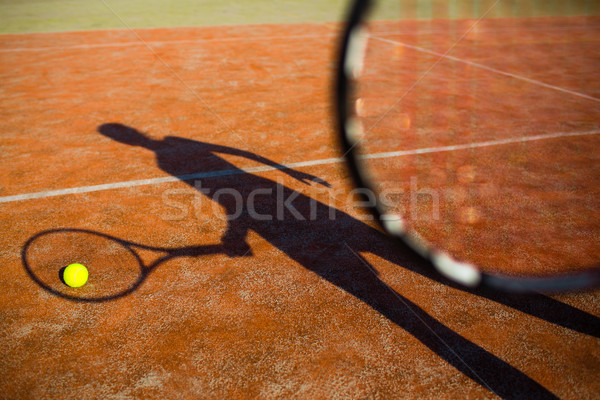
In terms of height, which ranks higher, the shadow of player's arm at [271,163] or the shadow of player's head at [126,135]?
the shadow of player's head at [126,135]

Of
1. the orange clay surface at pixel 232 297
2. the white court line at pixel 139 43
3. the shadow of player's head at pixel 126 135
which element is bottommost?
the orange clay surface at pixel 232 297

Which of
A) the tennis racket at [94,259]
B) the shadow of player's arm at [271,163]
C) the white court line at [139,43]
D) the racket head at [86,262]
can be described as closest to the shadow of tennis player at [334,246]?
the shadow of player's arm at [271,163]

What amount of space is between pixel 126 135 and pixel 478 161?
5.45 metres

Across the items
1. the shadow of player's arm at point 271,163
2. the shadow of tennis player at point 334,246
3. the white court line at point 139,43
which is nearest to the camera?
the shadow of tennis player at point 334,246

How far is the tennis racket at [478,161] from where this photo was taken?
1896 mm

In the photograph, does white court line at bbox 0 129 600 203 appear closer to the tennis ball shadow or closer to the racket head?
the racket head

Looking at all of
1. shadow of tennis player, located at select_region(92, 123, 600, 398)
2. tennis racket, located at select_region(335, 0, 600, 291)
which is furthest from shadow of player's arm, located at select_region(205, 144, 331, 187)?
tennis racket, located at select_region(335, 0, 600, 291)

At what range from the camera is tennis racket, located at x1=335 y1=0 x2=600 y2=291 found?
6.22 ft

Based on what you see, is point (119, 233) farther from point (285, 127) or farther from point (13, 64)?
point (13, 64)

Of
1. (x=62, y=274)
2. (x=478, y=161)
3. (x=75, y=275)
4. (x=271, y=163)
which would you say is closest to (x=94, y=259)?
(x=62, y=274)

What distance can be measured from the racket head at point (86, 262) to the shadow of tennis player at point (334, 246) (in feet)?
3.09

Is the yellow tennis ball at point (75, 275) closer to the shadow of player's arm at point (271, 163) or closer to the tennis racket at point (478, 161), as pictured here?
the tennis racket at point (478, 161)

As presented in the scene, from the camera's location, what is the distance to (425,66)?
12328 mm

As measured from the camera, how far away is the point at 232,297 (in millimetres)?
3742
